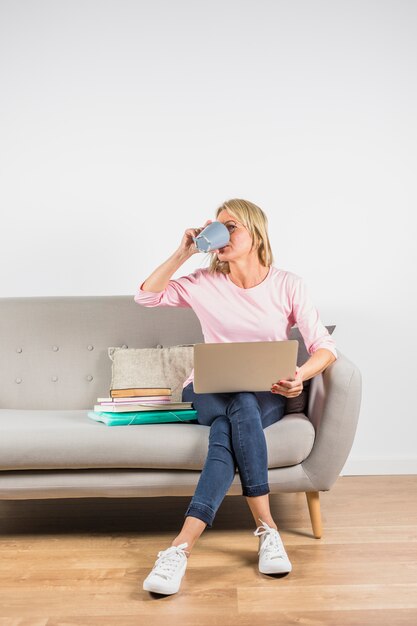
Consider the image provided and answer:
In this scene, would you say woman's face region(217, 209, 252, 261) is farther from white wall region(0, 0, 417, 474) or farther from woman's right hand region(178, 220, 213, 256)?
white wall region(0, 0, 417, 474)

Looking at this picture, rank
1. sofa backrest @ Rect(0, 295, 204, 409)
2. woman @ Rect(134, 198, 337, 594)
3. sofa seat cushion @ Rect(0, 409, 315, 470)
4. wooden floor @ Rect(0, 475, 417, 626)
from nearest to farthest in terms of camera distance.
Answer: wooden floor @ Rect(0, 475, 417, 626), woman @ Rect(134, 198, 337, 594), sofa seat cushion @ Rect(0, 409, 315, 470), sofa backrest @ Rect(0, 295, 204, 409)

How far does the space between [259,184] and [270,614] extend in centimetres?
198

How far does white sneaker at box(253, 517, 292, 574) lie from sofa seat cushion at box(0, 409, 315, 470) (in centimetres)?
25

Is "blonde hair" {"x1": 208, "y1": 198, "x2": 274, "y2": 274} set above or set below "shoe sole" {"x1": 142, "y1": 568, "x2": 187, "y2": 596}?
above

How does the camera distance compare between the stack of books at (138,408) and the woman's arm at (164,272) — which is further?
the woman's arm at (164,272)

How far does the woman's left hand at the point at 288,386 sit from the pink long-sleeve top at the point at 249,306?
24 centimetres

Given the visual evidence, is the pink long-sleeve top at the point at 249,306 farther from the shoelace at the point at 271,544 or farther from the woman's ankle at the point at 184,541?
the woman's ankle at the point at 184,541

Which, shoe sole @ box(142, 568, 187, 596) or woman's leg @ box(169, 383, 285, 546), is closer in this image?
shoe sole @ box(142, 568, 187, 596)

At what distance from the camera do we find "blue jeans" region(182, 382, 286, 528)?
207cm

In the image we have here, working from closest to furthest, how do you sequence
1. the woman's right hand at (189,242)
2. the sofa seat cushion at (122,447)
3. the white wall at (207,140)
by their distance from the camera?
the sofa seat cushion at (122,447)
the woman's right hand at (189,242)
the white wall at (207,140)

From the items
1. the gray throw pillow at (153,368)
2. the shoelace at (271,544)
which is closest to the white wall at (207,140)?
the gray throw pillow at (153,368)

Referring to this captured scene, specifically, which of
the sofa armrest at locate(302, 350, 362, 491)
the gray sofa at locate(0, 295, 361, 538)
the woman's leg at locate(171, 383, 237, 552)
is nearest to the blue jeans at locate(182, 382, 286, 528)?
the woman's leg at locate(171, 383, 237, 552)

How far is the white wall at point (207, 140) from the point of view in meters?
3.21

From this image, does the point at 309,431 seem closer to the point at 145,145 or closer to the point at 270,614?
the point at 270,614
